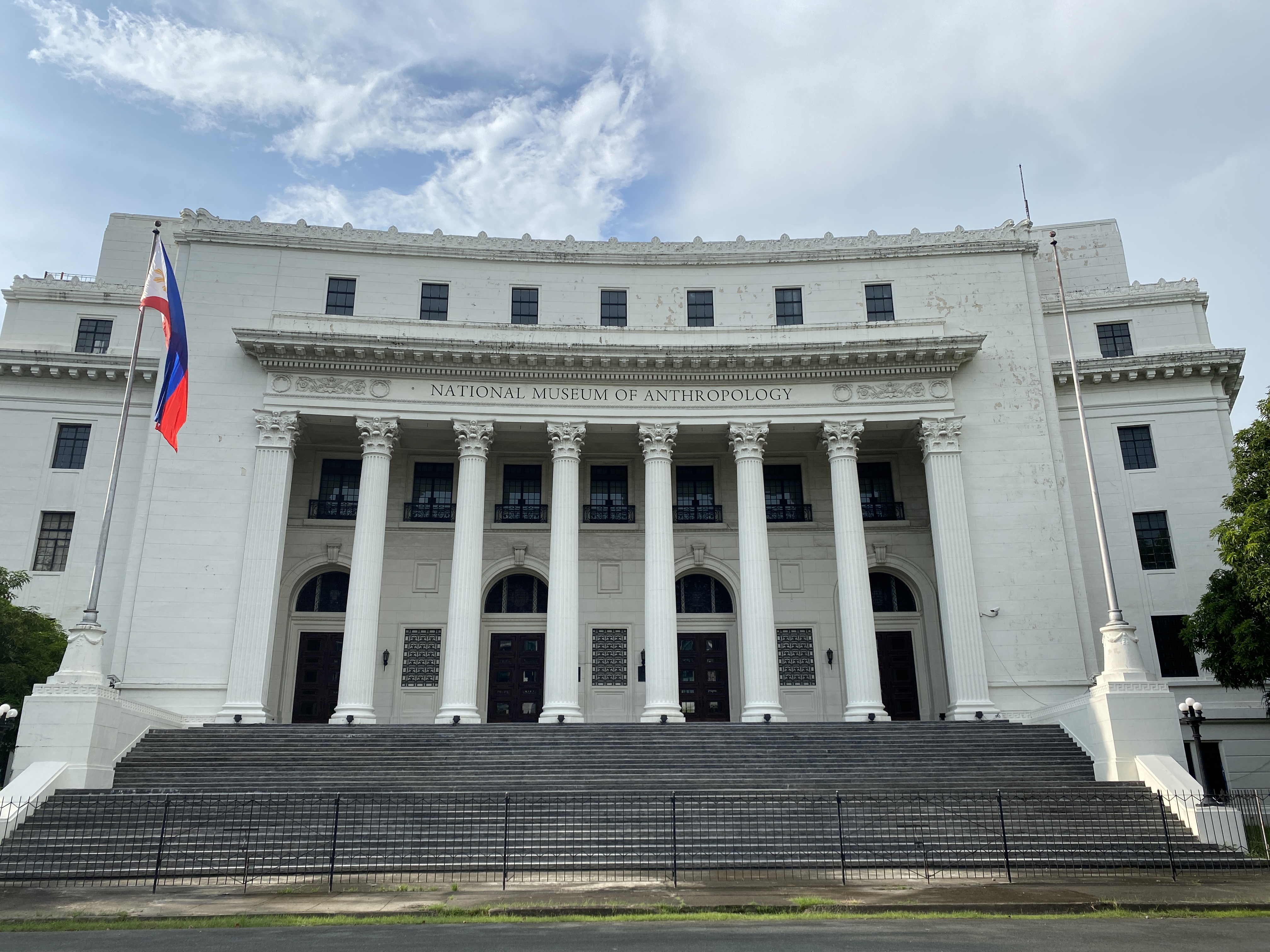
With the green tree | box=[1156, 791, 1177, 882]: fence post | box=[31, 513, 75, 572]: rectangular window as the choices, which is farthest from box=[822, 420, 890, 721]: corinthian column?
box=[31, 513, 75, 572]: rectangular window

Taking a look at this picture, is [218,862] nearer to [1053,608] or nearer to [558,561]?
[558,561]

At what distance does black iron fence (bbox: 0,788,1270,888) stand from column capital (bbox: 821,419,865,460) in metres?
14.3

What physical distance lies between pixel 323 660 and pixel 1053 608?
1020 inches

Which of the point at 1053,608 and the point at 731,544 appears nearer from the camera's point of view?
the point at 1053,608

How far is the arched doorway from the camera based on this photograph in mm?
34000

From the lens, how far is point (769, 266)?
117 feet

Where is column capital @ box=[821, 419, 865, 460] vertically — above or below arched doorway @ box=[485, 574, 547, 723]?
above

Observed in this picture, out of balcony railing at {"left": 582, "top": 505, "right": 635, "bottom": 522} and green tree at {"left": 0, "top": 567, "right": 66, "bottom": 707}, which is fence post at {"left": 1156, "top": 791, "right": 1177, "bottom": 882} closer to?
balcony railing at {"left": 582, "top": 505, "right": 635, "bottom": 522}

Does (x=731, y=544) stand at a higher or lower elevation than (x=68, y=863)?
higher

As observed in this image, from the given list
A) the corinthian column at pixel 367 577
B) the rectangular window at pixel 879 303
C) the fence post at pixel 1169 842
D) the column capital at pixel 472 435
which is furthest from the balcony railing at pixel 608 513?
the fence post at pixel 1169 842

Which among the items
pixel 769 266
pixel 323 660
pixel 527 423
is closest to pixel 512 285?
pixel 527 423

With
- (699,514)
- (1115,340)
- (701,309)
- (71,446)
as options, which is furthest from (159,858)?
(1115,340)

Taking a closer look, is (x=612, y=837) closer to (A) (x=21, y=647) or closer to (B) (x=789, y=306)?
(A) (x=21, y=647)

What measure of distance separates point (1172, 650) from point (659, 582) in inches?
723
